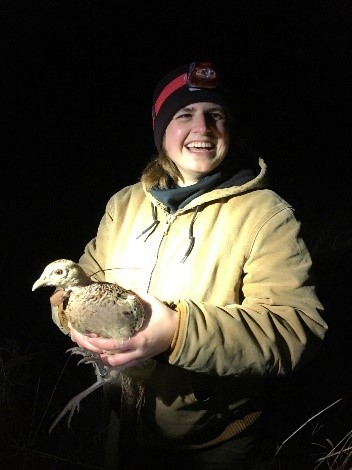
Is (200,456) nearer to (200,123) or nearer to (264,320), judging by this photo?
(264,320)

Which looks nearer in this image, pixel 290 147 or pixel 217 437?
pixel 217 437

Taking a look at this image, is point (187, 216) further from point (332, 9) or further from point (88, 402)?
point (332, 9)

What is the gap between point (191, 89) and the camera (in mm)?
Answer: 1485

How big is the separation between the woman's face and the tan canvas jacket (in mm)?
137

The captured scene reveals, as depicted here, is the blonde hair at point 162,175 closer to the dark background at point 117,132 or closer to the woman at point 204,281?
the woman at point 204,281

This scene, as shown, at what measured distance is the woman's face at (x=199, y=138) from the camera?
4.75 feet

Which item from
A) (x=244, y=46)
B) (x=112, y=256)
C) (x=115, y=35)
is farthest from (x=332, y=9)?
(x=112, y=256)

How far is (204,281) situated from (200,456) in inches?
36.1

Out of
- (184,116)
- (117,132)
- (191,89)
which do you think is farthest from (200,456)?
(117,132)

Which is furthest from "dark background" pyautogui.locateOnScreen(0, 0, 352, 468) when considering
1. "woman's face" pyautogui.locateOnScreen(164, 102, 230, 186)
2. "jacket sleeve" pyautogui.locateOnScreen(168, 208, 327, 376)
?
"jacket sleeve" pyautogui.locateOnScreen(168, 208, 327, 376)

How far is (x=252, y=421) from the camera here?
5.25ft

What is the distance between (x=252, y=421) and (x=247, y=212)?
0.93m

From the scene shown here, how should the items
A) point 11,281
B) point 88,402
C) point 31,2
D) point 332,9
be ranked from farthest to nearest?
point 332,9 → point 31,2 → point 11,281 → point 88,402

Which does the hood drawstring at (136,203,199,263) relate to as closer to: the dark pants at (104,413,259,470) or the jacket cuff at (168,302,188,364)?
the jacket cuff at (168,302,188,364)
